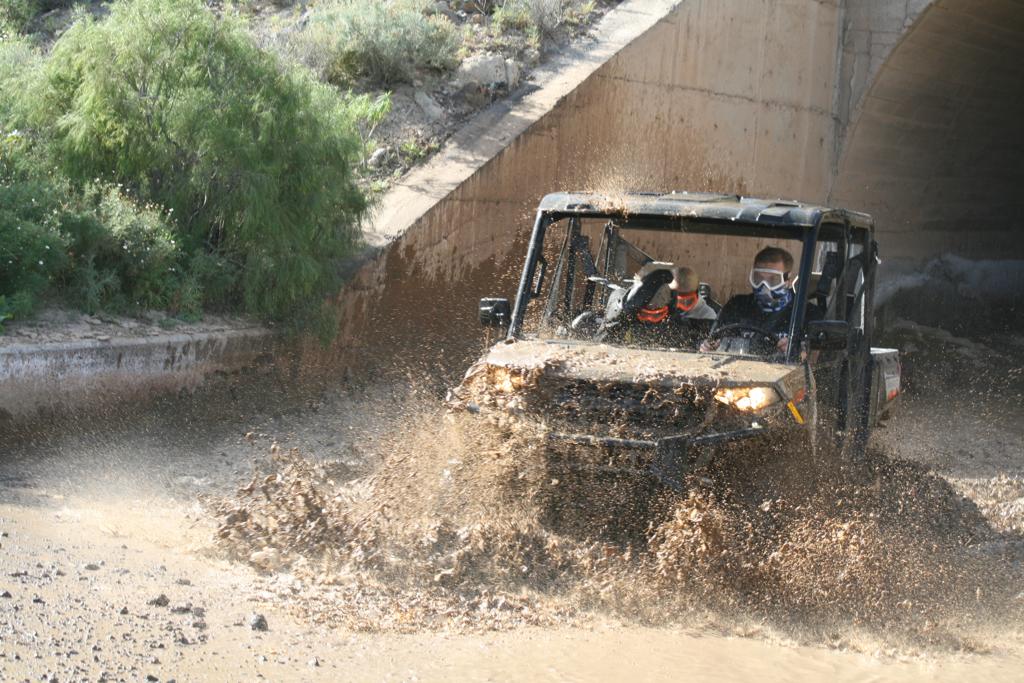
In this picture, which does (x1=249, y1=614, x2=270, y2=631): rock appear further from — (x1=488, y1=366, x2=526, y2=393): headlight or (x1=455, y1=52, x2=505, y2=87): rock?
(x1=455, y1=52, x2=505, y2=87): rock

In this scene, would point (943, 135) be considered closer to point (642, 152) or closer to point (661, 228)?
point (642, 152)

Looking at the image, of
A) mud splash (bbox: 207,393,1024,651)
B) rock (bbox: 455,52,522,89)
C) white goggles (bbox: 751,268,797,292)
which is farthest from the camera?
rock (bbox: 455,52,522,89)

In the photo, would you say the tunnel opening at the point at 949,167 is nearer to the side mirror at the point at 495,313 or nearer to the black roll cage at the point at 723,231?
the black roll cage at the point at 723,231

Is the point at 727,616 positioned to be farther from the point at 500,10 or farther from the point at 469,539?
the point at 500,10

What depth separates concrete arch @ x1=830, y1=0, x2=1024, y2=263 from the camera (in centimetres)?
1786

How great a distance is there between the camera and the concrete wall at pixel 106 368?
8211 millimetres

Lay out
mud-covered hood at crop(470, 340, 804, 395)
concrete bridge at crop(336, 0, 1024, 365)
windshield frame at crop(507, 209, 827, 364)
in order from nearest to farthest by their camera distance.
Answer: mud-covered hood at crop(470, 340, 804, 395)
windshield frame at crop(507, 209, 827, 364)
concrete bridge at crop(336, 0, 1024, 365)

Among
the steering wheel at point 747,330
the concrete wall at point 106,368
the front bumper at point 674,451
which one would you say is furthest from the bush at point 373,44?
the front bumper at point 674,451

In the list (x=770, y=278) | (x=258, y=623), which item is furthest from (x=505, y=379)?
(x=258, y=623)

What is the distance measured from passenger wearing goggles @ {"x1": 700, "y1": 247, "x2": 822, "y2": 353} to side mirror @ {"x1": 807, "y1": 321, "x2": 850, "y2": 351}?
0.35 meters

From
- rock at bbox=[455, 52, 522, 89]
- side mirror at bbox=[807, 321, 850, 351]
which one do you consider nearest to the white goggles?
side mirror at bbox=[807, 321, 850, 351]

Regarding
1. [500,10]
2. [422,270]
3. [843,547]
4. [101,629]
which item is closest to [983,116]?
[500,10]

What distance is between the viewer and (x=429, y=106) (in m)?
14.0

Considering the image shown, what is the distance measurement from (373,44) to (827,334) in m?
8.79
